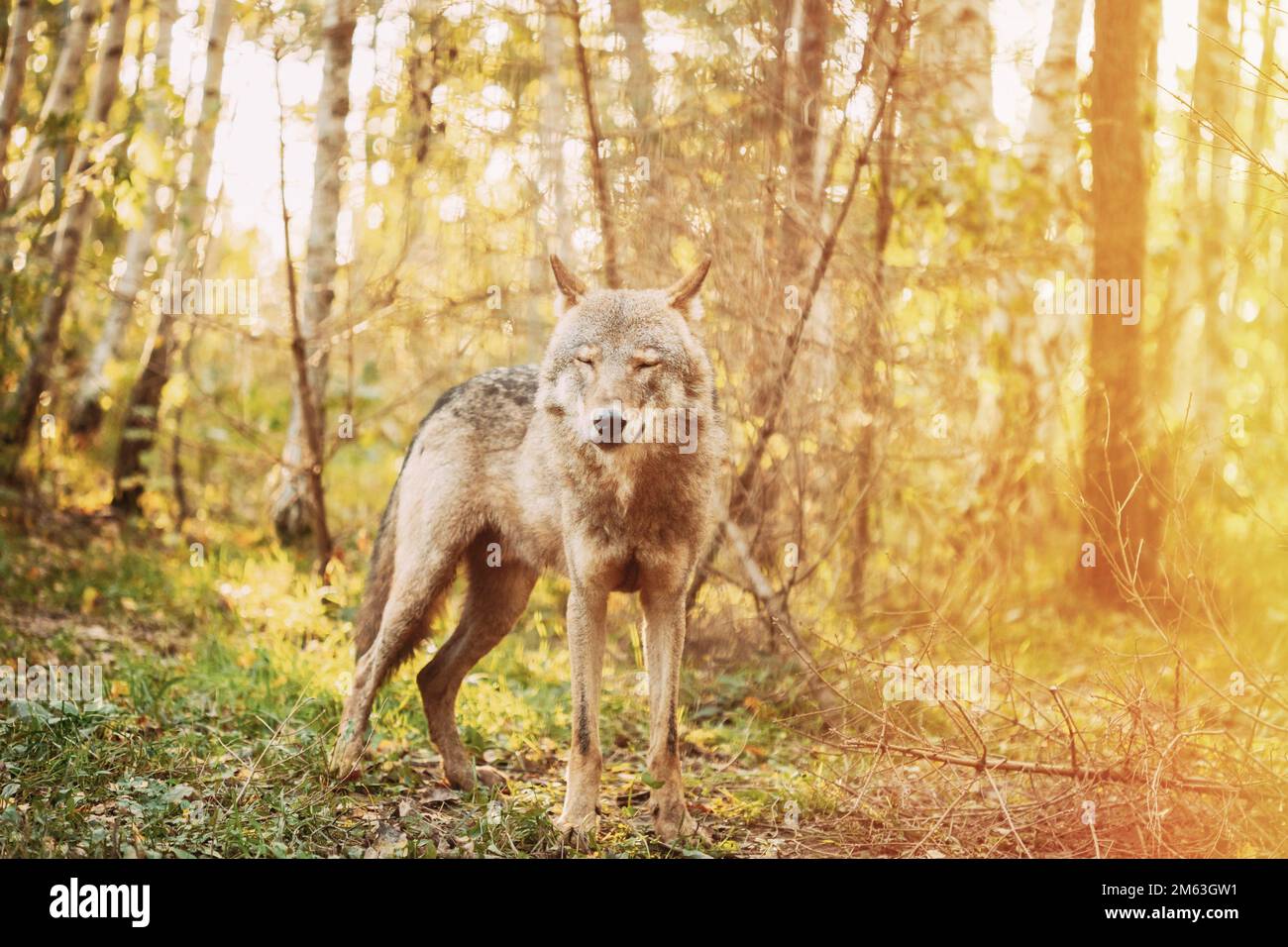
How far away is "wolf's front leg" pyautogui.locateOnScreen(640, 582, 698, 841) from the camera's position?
4391 mm

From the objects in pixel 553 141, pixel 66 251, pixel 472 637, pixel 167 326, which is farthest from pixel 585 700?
pixel 66 251

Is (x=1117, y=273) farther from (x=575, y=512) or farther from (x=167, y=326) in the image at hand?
(x=167, y=326)

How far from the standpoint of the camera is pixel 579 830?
164 inches

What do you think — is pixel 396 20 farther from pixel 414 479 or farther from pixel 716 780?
pixel 716 780

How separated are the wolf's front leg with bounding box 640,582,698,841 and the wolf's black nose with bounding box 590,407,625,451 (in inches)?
31.5

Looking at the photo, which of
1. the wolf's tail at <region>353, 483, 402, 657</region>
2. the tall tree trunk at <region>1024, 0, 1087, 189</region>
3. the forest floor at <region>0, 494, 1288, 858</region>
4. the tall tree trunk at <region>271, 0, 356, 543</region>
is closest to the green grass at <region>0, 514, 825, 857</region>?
the forest floor at <region>0, 494, 1288, 858</region>

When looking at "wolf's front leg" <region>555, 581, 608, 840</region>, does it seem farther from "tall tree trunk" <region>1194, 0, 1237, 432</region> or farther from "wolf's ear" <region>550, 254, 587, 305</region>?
→ "tall tree trunk" <region>1194, 0, 1237, 432</region>

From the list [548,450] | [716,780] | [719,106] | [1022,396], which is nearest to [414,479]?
[548,450]

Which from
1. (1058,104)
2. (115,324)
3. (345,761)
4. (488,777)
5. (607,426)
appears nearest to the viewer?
(607,426)

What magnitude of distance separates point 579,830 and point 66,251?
7.21 meters

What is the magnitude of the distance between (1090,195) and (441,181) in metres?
4.56

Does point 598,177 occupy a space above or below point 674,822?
above

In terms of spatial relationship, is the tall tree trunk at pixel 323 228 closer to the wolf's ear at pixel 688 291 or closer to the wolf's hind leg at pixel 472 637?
the wolf's hind leg at pixel 472 637

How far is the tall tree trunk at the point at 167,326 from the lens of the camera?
9.05 m
